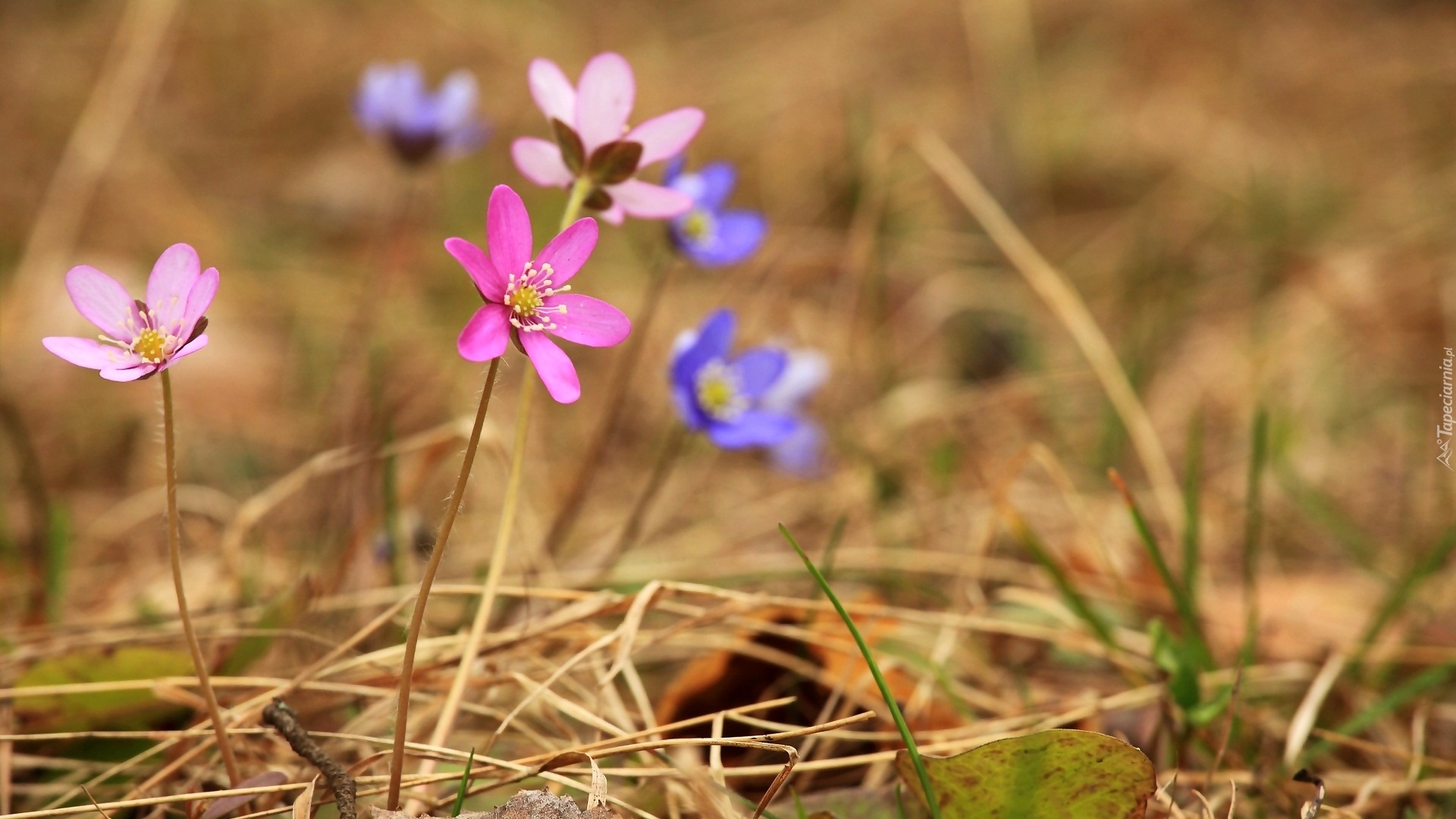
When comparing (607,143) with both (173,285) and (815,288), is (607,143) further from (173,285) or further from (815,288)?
(815,288)

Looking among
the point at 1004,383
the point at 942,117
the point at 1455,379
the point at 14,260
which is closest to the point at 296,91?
the point at 14,260

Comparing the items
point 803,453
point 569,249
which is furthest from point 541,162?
point 803,453

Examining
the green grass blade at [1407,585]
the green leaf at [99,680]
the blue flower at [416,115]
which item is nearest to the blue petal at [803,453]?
the blue flower at [416,115]

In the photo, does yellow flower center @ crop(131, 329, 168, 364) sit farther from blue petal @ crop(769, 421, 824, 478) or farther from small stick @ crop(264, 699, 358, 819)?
blue petal @ crop(769, 421, 824, 478)

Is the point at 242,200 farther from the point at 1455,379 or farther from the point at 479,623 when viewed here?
the point at 1455,379

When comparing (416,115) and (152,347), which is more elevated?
(416,115)

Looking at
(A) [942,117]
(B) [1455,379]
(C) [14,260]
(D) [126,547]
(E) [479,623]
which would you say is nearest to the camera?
(E) [479,623]

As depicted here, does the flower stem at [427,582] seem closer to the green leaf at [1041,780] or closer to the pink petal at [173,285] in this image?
the pink petal at [173,285]
